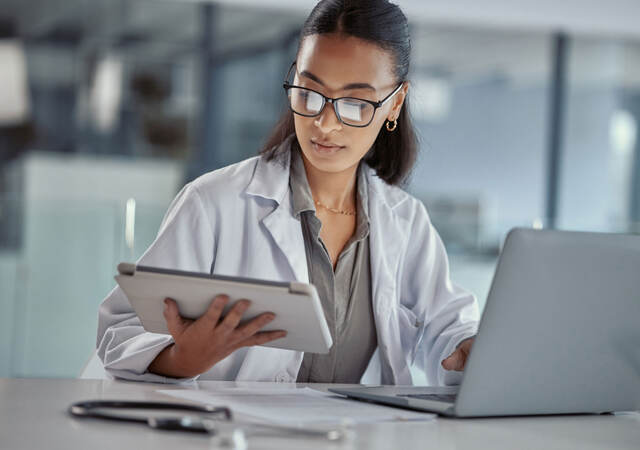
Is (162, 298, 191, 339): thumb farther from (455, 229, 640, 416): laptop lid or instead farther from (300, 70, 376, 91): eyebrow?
(300, 70, 376, 91): eyebrow

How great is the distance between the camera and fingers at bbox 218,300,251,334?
1.33 m

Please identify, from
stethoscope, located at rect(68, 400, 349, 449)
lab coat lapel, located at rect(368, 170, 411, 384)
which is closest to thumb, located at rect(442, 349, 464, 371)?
lab coat lapel, located at rect(368, 170, 411, 384)

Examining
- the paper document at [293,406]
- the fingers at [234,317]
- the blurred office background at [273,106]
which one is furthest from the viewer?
the blurred office background at [273,106]

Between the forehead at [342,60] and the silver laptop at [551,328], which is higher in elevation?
the forehead at [342,60]

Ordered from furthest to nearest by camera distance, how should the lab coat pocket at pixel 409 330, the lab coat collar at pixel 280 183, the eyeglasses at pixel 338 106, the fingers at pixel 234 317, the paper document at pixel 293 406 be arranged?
the lab coat pocket at pixel 409 330
the lab coat collar at pixel 280 183
the eyeglasses at pixel 338 106
the fingers at pixel 234 317
the paper document at pixel 293 406

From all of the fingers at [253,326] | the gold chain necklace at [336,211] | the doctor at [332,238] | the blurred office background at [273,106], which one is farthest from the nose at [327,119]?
the blurred office background at [273,106]

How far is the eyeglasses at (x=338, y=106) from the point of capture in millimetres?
1850

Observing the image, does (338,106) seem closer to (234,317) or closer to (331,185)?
(331,185)

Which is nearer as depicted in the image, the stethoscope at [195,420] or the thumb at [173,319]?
the stethoscope at [195,420]

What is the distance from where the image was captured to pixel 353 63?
1.89 metres

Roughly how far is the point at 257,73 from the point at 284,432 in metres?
5.47

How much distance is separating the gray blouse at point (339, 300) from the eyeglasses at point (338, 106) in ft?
0.77

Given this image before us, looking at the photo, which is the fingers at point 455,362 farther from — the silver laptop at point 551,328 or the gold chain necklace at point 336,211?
the gold chain necklace at point 336,211

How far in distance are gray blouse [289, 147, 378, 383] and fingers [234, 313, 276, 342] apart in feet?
1.88
